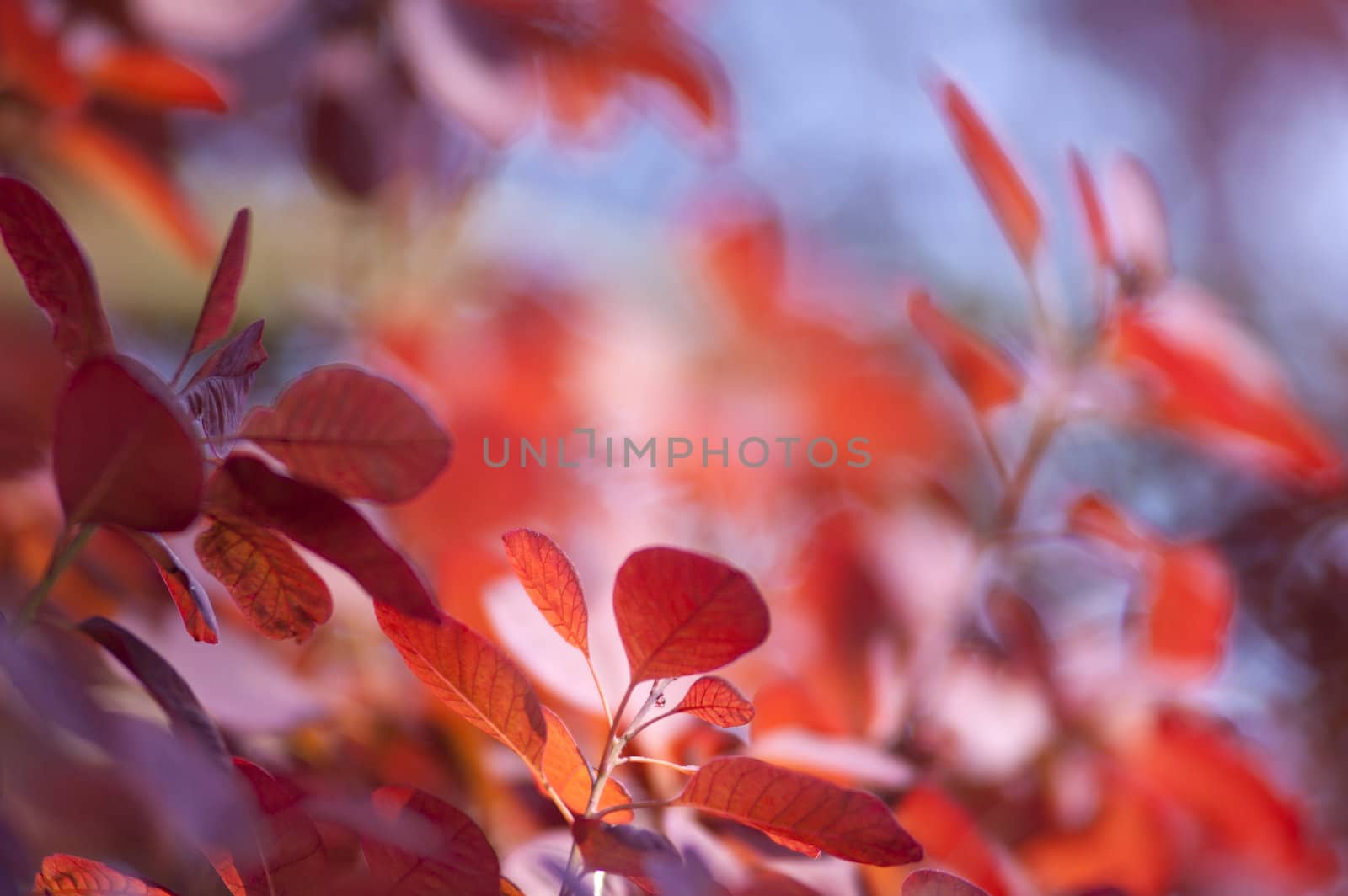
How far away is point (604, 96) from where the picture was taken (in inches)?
29.6

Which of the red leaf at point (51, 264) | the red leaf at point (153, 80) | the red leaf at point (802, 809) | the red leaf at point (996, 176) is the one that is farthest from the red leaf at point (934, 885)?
the red leaf at point (153, 80)

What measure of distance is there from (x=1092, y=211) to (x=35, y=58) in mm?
524

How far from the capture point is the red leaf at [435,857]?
0.24 m

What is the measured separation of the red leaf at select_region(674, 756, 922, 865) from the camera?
9.1 inches

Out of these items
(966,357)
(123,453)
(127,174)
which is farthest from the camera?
(127,174)

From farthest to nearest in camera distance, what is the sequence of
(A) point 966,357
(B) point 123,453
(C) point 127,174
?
(C) point 127,174, (A) point 966,357, (B) point 123,453

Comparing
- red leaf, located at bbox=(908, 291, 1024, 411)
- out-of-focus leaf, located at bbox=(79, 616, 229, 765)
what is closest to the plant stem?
out-of-focus leaf, located at bbox=(79, 616, 229, 765)

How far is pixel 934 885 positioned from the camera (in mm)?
241

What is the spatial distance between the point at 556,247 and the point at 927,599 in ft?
3.17

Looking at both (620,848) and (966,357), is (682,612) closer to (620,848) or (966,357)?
(620,848)

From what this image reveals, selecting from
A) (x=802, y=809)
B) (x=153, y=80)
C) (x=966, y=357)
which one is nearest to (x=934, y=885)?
(x=802, y=809)

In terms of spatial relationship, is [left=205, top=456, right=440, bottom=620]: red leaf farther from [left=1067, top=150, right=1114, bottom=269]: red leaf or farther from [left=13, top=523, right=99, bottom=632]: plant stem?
[left=1067, top=150, right=1114, bottom=269]: red leaf

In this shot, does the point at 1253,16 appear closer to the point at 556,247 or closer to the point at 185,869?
the point at 556,247

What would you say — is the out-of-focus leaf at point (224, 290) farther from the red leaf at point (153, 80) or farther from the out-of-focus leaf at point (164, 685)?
the red leaf at point (153, 80)
